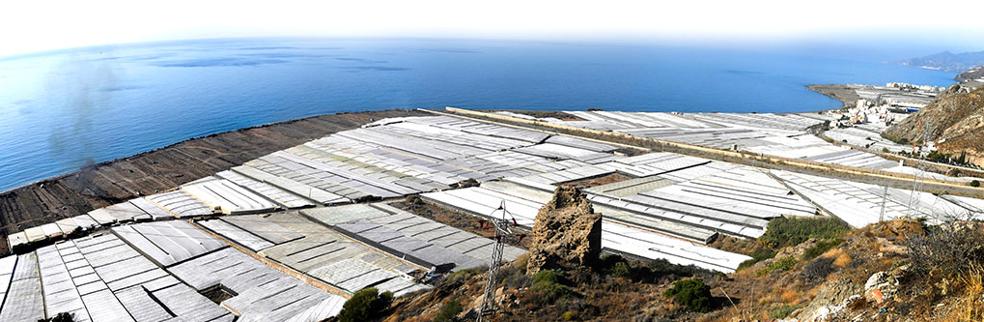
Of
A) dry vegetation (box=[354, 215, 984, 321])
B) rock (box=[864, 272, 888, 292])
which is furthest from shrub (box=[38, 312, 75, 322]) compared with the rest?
rock (box=[864, 272, 888, 292])

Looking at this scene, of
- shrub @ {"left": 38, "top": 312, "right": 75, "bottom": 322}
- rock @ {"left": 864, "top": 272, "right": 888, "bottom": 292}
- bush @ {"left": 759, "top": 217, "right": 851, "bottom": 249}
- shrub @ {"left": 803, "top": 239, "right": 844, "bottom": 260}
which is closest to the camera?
rock @ {"left": 864, "top": 272, "right": 888, "bottom": 292}

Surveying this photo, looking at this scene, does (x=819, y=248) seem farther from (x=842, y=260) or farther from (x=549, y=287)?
(x=549, y=287)

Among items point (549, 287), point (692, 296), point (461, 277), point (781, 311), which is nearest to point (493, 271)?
point (549, 287)

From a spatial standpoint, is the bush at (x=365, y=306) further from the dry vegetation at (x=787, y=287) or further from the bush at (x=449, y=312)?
the bush at (x=449, y=312)

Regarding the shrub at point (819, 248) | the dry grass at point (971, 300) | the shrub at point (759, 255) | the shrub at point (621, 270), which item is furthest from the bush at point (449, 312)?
the shrub at point (759, 255)

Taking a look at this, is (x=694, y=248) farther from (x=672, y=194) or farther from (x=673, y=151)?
(x=673, y=151)

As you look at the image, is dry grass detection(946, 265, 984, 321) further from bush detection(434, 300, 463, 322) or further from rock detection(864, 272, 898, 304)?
bush detection(434, 300, 463, 322)
